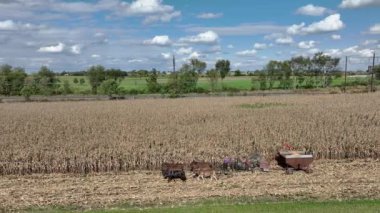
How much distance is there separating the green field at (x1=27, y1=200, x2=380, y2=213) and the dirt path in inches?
38.1

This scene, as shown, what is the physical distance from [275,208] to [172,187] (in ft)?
13.7

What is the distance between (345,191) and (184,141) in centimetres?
895

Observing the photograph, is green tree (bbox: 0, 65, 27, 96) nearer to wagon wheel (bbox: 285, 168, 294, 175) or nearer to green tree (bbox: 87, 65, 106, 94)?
green tree (bbox: 87, 65, 106, 94)

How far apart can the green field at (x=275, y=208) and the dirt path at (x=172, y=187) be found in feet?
3.17

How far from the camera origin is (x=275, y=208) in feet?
36.1

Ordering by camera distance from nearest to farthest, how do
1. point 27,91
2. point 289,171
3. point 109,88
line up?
point 289,171
point 27,91
point 109,88

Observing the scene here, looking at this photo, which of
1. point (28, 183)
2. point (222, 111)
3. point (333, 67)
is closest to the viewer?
point (28, 183)

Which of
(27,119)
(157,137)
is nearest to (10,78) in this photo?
(27,119)

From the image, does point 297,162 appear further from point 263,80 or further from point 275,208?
point 263,80

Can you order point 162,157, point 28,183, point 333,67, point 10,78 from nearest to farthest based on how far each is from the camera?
point 28,183, point 162,157, point 10,78, point 333,67

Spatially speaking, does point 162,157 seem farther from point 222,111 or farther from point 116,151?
point 222,111

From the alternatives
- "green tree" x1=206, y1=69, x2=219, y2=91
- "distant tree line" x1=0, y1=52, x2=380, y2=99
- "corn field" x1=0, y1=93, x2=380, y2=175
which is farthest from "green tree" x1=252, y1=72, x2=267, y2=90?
"corn field" x1=0, y1=93, x2=380, y2=175

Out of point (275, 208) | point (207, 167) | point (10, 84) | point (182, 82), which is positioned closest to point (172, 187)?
point (207, 167)

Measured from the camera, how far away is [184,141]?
2108cm
